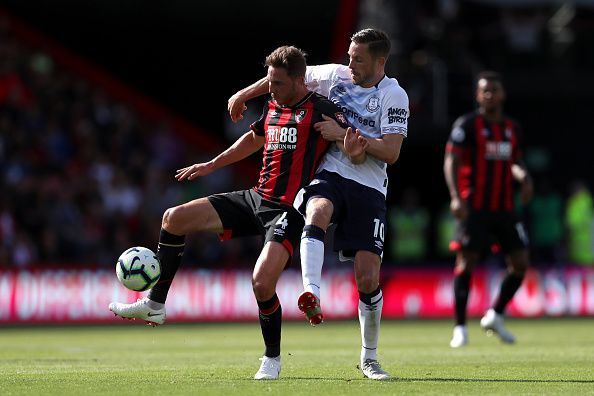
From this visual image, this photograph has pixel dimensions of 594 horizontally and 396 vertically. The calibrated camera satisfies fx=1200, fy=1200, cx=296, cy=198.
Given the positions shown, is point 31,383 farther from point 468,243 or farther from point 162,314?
point 468,243

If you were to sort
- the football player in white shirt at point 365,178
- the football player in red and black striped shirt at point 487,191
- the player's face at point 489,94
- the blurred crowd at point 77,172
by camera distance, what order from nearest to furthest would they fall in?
the football player in white shirt at point 365,178 → the player's face at point 489,94 → the football player in red and black striped shirt at point 487,191 → the blurred crowd at point 77,172

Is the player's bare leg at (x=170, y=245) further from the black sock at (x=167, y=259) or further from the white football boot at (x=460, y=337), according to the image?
the white football boot at (x=460, y=337)

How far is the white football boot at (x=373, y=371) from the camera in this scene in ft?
26.1

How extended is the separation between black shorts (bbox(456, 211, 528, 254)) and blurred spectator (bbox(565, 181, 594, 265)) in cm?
922

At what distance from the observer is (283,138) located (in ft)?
26.7

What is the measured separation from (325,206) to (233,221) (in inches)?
28.3

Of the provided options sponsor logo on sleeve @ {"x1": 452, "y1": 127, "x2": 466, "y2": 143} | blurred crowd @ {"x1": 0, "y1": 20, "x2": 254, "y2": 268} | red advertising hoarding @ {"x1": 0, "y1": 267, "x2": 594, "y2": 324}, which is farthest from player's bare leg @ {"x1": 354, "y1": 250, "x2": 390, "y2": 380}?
blurred crowd @ {"x1": 0, "y1": 20, "x2": 254, "y2": 268}

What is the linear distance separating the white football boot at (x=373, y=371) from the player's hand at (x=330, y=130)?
1.53 m

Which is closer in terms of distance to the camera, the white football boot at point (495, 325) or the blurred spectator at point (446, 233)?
the white football boot at point (495, 325)

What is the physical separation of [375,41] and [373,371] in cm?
223

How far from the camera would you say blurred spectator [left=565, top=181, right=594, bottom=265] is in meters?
20.9

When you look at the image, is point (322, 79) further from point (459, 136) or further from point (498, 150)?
point (498, 150)

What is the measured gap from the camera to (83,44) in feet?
70.0

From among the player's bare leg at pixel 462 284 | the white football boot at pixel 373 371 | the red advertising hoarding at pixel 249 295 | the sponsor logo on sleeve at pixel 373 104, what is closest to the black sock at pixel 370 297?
the white football boot at pixel 373 371
